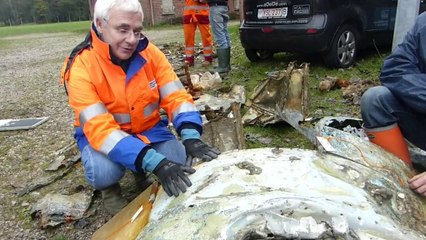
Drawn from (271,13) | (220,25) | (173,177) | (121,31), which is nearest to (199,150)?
(173,177)

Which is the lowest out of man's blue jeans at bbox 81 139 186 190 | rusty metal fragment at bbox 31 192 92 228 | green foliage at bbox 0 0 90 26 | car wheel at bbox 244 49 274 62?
green foliage at bbox 0 0 90 26

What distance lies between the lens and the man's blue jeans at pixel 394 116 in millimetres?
2590

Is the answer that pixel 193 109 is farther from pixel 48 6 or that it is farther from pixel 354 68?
pixel 48 6

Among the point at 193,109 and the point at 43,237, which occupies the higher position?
the point at 193,109

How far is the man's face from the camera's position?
227 cm

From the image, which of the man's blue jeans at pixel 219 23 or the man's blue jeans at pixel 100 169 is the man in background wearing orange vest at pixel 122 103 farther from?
the man's blue jeans at pixel 219 23

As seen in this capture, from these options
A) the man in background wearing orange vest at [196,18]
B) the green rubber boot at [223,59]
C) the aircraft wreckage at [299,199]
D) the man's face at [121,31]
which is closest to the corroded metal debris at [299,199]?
the aircraft wreckage at [299,199]

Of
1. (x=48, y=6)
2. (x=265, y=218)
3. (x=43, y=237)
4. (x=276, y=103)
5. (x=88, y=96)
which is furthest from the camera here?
(x=48, y=6)

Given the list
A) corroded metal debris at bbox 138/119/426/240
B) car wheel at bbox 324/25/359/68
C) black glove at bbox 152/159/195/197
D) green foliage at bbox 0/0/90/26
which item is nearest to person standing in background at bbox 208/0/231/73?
car wheel at bbox 324/25/359/68

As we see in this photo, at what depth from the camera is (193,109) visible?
257 cm

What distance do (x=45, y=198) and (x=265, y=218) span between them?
84.9 inches

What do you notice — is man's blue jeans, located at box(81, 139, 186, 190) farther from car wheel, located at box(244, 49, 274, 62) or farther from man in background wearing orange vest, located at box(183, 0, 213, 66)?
car wheel, located at box(244, 49, 274, 62)

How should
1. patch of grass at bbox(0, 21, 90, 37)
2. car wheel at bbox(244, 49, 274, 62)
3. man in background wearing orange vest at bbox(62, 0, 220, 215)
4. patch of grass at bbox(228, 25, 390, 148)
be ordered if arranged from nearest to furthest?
1. man in background wearing orange vest at bbox(62, 0, 220, 215)
2. patch of grass at bbox(228, 25, 390, 148)
3. car wheel at bbox(244, 49, 274, 62)
4. patch of grass at bbox(0, 21, 90, 37)

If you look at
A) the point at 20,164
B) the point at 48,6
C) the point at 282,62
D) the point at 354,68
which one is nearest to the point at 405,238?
the point at 20,164
